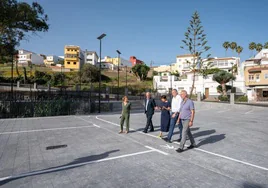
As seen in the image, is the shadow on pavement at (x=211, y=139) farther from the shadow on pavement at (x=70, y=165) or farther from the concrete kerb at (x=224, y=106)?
the concrete kerb at (x=224, y=106)

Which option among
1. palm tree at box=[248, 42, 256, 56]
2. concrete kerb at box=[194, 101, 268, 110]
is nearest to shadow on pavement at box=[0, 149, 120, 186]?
concrete kerb at box=[194, 101, 268, 110]

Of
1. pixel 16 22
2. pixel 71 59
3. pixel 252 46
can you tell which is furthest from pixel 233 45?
pixel 16 22

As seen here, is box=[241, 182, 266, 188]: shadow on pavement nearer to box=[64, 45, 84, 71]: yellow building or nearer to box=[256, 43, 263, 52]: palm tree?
box=[64, 45, 84, 71]: yellow building

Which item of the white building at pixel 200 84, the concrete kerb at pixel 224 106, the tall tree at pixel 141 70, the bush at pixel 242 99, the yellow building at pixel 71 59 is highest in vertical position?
the yellow building at pixel 71 59

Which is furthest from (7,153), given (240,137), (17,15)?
(17,15)

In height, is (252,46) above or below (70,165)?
above

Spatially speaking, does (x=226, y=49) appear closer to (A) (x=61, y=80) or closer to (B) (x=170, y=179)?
(A) (x=61, y=80)

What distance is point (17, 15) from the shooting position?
12734 mm

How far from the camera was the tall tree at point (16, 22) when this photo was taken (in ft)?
40.0

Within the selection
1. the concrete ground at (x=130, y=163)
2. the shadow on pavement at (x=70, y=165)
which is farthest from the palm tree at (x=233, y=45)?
the shadow on pavement at (x=70, y=165)

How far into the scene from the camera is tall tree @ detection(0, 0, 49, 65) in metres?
12.2

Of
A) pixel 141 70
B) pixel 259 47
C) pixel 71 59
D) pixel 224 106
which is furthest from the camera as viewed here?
pixel 71 59

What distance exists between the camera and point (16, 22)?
43.8 ft

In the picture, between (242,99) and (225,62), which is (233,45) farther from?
(242,99)
